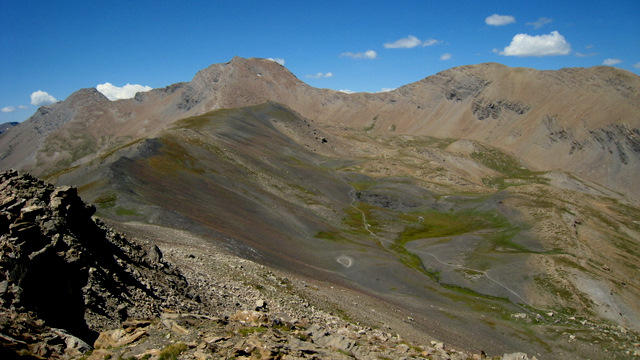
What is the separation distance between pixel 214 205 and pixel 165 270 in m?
44.7

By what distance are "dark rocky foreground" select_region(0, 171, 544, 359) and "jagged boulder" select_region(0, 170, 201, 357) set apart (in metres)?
0.05

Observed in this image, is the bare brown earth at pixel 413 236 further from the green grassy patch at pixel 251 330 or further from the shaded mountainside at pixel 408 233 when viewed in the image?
the green grassy patch at pixel 251 330

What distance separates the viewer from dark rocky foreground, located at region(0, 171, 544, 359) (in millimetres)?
16812

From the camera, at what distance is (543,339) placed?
168ft


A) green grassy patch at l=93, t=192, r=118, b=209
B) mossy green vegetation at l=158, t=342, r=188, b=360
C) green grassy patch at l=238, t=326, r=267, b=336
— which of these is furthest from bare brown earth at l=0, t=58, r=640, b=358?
mossy green vegetation at l=158, t=342, r=188, b=360

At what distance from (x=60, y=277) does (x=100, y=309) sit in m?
2.51

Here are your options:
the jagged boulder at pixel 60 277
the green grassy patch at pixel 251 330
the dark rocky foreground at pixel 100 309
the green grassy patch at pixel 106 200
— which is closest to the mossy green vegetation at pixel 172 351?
the dark rocky foreground at pixel 100 309

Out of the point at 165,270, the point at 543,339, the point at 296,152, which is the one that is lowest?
the point at 543,339

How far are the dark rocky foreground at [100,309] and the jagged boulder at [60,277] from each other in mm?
49

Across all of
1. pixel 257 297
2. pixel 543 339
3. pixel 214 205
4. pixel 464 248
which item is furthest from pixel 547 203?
pixel 257 297

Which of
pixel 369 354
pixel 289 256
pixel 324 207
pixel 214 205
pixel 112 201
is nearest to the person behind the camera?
pixel 369 354

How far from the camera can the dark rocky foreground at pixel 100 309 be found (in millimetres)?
16812

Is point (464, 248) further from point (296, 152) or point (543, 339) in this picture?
point (296, 152)

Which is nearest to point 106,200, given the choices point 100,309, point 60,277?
point 60,277
